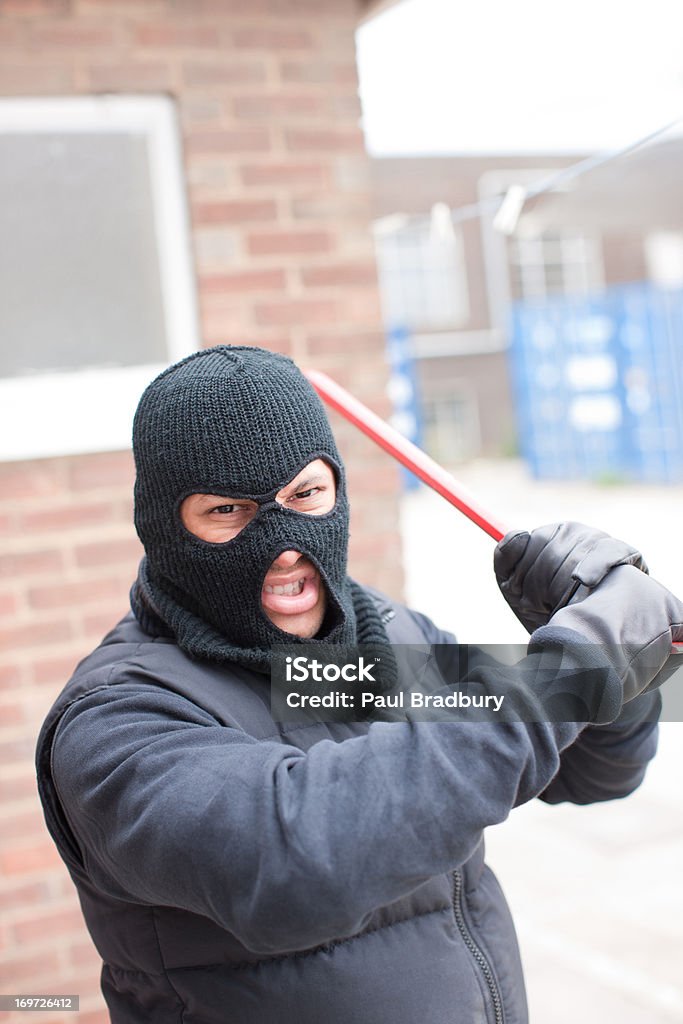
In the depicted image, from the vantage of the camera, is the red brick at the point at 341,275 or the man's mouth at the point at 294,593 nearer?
the man's mouth at the point at 294,593

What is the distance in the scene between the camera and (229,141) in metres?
2.96

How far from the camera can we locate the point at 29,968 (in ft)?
9.43

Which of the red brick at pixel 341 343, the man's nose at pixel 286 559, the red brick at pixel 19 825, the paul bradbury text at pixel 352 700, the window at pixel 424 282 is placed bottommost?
the red brick at pixel 19 825

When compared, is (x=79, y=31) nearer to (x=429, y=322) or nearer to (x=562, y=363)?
(x=562, y=363)

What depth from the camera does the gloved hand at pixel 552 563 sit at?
142cm

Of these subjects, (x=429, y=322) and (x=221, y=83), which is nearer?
(x=221, y=83)

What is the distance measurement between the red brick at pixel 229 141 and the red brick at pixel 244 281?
0.32m

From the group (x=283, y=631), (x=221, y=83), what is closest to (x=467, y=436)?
(x=221, y=83)

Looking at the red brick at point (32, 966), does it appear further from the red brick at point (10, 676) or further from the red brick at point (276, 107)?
the red brick at point (276, 107)

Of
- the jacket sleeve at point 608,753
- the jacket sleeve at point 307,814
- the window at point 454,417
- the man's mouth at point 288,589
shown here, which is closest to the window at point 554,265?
the window at point 454,417

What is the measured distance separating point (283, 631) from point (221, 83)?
1.97 m

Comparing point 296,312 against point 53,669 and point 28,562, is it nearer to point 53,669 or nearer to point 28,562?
point 28,562

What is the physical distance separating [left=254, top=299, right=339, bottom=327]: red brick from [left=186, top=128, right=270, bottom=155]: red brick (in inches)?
16.3

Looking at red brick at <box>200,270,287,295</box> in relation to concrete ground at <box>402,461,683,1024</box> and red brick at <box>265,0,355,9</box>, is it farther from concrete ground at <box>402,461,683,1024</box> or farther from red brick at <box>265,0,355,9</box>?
concrete ground at <box>402,461,683,1024</box>
